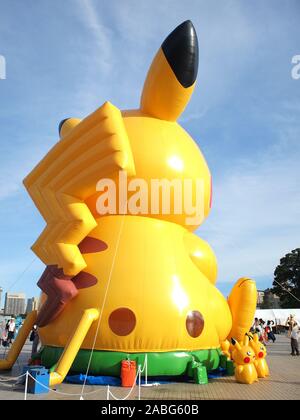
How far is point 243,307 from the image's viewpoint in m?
9.60

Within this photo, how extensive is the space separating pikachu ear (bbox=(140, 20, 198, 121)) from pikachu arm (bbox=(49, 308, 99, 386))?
15.7ft

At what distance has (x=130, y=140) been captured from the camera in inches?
350

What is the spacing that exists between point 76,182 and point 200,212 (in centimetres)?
305

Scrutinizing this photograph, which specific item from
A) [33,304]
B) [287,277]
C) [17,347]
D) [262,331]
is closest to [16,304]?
[287,277]

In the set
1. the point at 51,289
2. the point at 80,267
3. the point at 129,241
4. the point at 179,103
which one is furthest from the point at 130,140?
the point at 51,289

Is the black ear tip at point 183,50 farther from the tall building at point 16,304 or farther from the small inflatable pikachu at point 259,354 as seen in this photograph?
the tall building at point 16,304

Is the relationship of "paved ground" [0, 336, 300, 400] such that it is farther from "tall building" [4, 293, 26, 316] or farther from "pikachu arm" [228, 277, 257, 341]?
"tall building" [4, 293, 26, 316]

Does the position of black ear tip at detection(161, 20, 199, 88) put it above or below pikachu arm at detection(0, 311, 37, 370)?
above

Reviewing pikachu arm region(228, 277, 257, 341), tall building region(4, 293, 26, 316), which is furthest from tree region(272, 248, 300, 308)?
tall building region(4, 293, 26, 316)

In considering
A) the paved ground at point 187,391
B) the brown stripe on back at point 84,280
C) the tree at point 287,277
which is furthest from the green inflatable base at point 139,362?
the tree at point 287,277

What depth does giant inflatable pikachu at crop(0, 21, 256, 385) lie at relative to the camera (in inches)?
302

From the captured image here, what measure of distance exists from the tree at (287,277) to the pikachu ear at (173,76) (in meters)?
36.3

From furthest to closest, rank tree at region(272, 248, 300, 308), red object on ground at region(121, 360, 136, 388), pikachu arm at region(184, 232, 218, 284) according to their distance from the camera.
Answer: tree at region(272, 248, 300, 308) < pikachu arm at region(184, 232, 218, 284) < red object on ground at region(121, 360, 136, 388)
